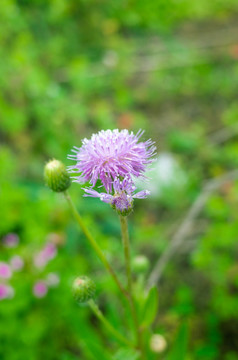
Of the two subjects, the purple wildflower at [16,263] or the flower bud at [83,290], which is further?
the purple wildflower at [16,263]

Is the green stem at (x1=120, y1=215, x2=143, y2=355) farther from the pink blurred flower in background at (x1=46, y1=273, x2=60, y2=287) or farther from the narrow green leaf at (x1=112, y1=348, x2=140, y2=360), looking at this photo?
the pink blurred flower in background at (x1=46, y1=273, x2=60, y2=287)

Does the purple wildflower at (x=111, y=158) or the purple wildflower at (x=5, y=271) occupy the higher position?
the purple wildflower at (x=5, y=271)

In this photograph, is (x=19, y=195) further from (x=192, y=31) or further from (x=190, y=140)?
(x=192, y=31)

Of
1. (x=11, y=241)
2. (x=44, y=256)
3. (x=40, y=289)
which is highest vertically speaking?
(x=11, y=241)

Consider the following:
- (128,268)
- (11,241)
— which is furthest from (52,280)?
(128,268)

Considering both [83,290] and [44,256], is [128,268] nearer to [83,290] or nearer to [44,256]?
[83,290]

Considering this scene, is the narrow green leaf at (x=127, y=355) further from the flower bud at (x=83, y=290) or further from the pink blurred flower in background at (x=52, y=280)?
the pink blurred flower in background at (x=52, y=280)

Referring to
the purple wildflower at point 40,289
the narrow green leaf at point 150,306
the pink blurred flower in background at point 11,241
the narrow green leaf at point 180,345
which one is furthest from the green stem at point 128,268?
the pink blurred flower in background at point 11,241
